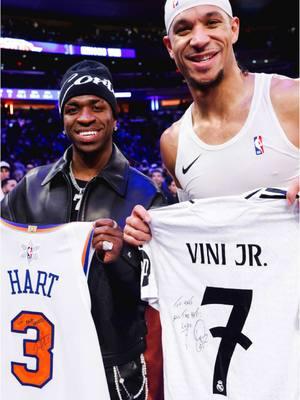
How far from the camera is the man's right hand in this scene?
158 centimetres

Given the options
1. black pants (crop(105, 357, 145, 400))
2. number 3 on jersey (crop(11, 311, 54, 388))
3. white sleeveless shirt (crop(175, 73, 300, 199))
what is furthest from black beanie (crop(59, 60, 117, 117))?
black pants (crop(105, 357, 145, 400))

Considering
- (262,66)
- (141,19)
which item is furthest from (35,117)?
(262,66)

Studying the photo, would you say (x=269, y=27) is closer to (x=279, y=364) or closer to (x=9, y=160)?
(x=9, y=160)

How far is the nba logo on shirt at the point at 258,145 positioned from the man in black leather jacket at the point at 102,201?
39cm

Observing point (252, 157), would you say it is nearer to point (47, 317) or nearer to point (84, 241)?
point (84, 241)

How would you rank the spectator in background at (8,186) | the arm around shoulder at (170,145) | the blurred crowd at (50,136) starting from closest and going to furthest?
the arm around shoulder at (170,145), the spectator in background at (8,186), the blurred crowd at (50,136)

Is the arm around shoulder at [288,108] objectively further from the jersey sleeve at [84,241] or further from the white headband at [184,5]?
the jersey sleeve at [84,241]

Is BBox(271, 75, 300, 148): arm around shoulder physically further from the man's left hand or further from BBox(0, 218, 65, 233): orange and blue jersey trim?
BBox(0, 218, 65, 233): orange and blue jersey trim

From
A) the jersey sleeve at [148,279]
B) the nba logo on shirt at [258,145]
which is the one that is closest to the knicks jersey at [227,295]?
the jersey sleeve at [148,279]

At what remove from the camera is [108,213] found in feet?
5.51

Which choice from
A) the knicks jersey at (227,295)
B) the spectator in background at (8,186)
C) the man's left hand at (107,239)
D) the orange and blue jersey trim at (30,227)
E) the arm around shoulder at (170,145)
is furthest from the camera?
the spectator in background at (8,186)

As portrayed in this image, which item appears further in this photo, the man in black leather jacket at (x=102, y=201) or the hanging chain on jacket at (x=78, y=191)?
the hanging chain on jacket at (x=78, y=191)

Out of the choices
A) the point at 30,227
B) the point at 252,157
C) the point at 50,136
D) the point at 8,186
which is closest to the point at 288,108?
the point at 252,157

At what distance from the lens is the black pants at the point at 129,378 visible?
5.20ft
